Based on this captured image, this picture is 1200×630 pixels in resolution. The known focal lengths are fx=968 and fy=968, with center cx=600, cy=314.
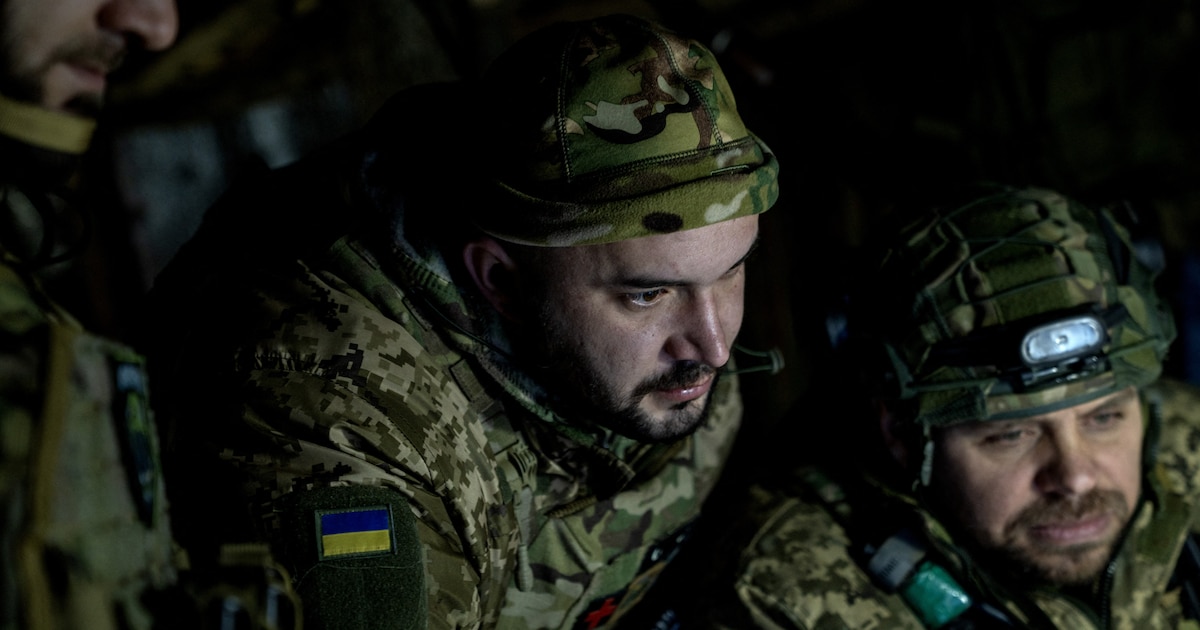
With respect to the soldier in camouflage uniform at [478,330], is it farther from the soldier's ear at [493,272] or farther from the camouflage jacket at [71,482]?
the camouflage jacket at [71,482]

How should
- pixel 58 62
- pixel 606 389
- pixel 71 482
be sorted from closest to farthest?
pixel 71 482 < pixel 58 62 < pixel 606 389

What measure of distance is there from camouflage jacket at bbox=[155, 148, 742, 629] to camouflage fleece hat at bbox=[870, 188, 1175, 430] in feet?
1.91

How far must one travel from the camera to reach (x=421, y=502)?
61.1 inches

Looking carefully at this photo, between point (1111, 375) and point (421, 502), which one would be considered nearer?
point (421, 502)

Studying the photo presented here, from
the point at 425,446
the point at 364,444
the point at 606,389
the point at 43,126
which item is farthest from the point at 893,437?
the point at 43,126

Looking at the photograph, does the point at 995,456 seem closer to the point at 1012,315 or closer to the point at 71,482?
the point at 1012,315

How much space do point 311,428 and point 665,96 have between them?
830mm

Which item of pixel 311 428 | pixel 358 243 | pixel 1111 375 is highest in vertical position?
pixel 358 243

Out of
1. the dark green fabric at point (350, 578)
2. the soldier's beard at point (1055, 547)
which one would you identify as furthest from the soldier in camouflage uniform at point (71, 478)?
the soldier's beard at point (1055, 547)

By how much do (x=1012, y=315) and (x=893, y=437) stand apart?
0.41 meters

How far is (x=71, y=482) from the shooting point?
0.88 meters

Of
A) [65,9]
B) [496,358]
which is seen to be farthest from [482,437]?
[65,9]

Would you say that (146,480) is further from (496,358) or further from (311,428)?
(496,358)

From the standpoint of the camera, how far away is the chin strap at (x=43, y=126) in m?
1.42
